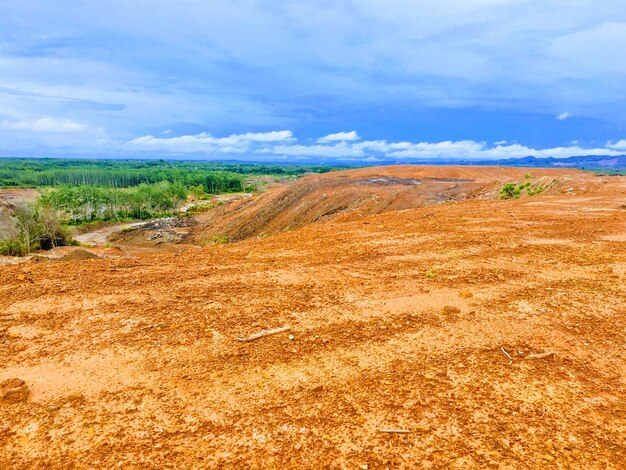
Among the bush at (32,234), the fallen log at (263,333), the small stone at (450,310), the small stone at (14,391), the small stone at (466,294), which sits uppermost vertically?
the small stone at (466,294)

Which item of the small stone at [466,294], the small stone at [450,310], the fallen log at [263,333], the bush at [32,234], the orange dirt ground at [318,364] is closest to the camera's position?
the orange dirt ground at [318,364]

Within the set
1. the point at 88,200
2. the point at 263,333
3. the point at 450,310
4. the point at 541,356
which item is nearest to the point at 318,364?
the point at 263,333

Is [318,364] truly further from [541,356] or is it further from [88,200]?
[88,200]

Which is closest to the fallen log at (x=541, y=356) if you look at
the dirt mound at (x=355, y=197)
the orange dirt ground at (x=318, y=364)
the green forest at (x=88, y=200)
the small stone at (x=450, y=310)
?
the orange dirt ground at (x=318, y=364)

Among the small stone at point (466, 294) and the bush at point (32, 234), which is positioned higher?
the small stone at point (466, 294)

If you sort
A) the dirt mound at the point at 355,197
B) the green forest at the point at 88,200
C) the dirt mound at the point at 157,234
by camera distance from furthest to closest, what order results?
the dirt mound at the point at 157,234
the green forest at the point at 88,200
the dirt mound at the point at 355,197

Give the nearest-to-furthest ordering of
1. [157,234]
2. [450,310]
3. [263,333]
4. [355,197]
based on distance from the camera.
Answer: [263,333] < [450,310] < [355,197] < [157,234]

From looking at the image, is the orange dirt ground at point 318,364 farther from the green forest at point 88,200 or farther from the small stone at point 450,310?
the green forest at point 88,200
